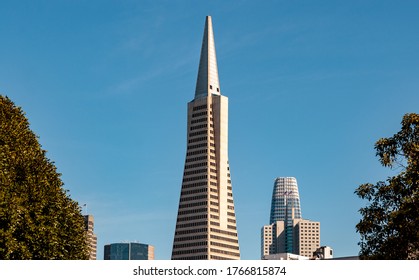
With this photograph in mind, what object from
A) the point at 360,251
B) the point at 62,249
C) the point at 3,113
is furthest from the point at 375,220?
the point at 3,113

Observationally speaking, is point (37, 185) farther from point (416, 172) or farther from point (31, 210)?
point (416, 172)

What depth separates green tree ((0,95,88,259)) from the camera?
4444 cm

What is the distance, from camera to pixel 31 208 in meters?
46.8

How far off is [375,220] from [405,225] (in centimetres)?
221

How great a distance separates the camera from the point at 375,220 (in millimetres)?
43938

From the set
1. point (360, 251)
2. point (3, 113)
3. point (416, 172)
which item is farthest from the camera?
point (3, 113)

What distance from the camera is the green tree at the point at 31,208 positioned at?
146ft

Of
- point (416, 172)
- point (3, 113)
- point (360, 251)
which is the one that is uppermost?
point (3, 113)
